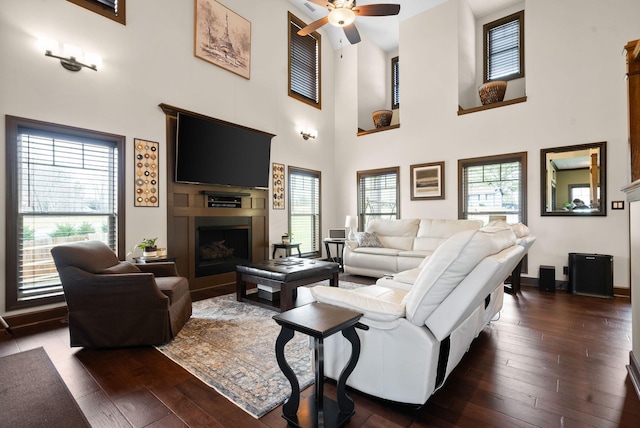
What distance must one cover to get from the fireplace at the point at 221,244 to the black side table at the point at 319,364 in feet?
11.5

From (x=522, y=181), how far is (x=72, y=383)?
20.2 ft

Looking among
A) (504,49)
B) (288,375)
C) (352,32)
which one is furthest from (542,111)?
(288,375)

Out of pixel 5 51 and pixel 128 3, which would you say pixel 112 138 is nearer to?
pixel 5 51

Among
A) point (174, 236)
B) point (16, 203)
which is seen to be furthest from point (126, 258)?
point (16, 203)

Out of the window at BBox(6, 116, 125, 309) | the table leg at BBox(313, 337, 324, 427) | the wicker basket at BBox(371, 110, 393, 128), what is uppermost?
the wicker basket at BBox(371, 110, 393, 128)

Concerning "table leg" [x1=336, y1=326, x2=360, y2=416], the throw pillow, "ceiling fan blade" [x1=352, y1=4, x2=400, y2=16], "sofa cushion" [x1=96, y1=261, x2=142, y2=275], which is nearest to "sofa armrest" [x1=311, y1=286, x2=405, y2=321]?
"table leg" [x1=336, y1=326, x2=360, y2=416]

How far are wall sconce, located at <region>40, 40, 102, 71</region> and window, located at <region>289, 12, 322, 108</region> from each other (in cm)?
354

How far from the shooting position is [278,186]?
6.08m

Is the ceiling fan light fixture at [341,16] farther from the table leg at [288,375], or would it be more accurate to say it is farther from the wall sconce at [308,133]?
the table leg at [288,375]

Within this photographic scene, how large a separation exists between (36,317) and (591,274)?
6.87 m

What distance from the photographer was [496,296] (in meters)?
2.96

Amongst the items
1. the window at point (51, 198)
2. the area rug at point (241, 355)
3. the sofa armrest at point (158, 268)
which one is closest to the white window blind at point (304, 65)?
the window at point (51, 198)

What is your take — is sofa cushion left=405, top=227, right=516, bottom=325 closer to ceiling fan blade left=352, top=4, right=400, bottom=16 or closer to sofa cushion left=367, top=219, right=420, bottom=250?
ceiling fan blade left=352, top=4, right=400, bottom=16

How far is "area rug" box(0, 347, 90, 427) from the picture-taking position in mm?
1602
